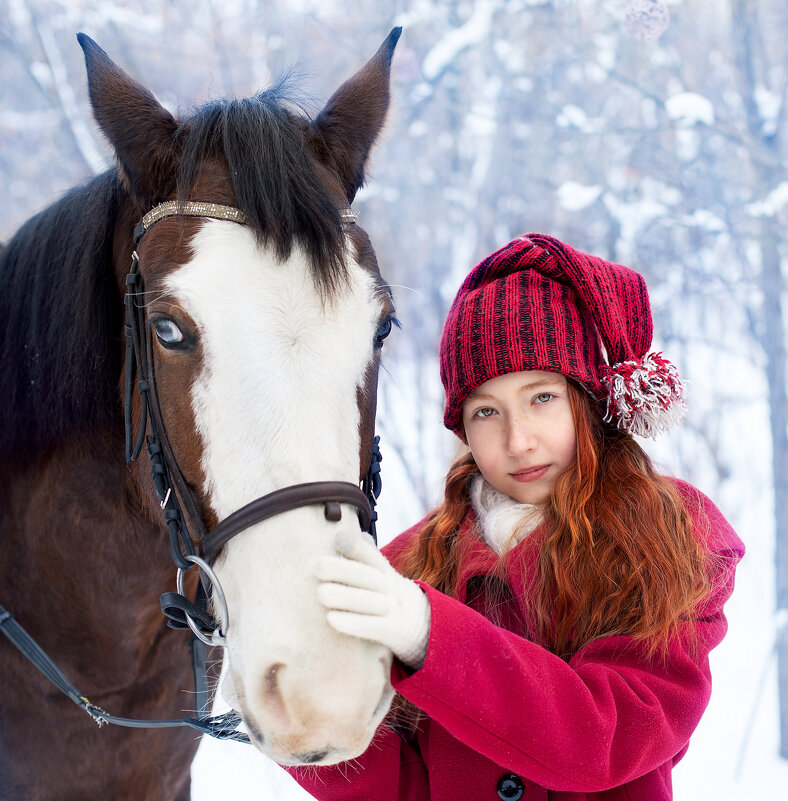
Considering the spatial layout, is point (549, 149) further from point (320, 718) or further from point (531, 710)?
point (320, 718)

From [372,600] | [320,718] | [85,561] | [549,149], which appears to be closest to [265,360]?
[372,600]

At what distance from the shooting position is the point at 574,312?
1402 millimetres

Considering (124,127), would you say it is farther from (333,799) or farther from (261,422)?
(333,799)

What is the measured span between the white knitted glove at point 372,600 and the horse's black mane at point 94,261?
44 cm

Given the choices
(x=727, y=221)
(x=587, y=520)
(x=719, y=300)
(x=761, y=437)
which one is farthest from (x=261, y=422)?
(x=761, y=437)

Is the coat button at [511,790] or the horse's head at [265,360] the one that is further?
the coat button at [511,790]

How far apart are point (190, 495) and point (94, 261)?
0.59m

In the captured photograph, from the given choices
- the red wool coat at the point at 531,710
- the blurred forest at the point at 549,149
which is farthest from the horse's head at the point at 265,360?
the blurred forest at the point at 549,149

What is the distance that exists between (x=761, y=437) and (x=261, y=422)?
14.7 ft

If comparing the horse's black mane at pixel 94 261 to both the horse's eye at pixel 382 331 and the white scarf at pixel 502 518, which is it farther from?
the white scarf at pixel 502 518

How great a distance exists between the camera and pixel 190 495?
1.12 metres

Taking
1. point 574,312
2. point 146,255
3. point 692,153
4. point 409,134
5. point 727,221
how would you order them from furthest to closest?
point 409,134, point 692,153, point 727,221, point 574,312, point 146,255

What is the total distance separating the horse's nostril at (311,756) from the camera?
885mm

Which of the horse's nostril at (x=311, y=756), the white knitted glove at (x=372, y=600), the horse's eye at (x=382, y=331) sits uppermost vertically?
the horse's eye at (x=382, y=331)
